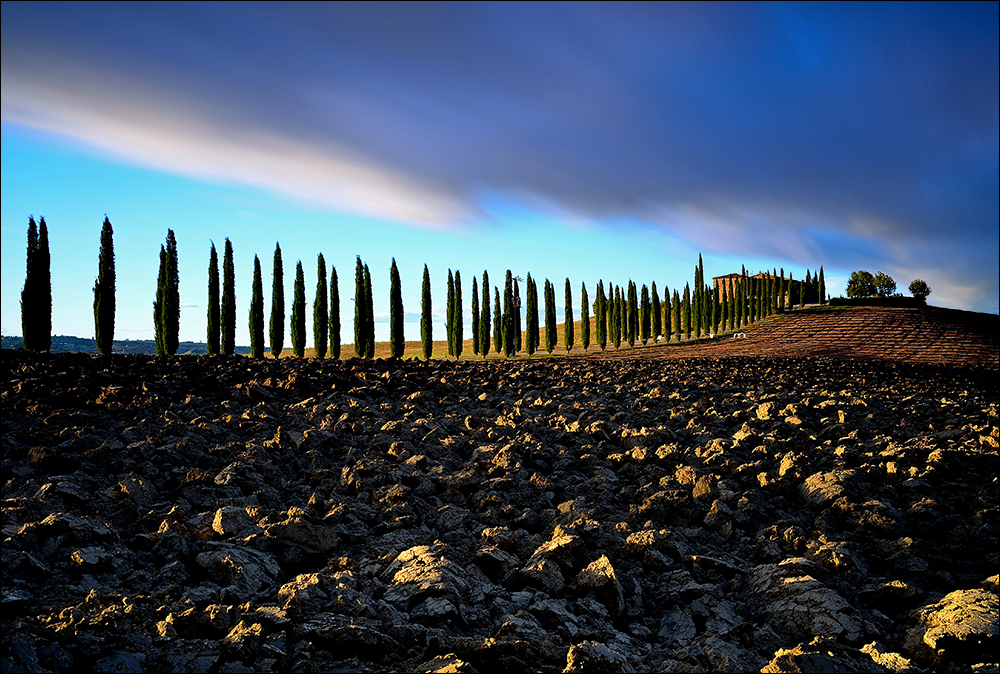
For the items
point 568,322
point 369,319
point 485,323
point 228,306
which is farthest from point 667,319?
point 228,306

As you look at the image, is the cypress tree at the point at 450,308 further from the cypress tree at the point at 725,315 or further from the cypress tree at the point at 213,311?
the cypress tree at the point at 725,315

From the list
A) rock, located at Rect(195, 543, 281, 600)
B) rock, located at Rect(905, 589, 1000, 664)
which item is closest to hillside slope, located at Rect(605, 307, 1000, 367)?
rock, located at Rect(905, 589, 1000, 664)

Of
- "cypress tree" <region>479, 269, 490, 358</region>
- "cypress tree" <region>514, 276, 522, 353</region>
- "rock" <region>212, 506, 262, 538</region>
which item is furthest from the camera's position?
"cypress tree" <region>514, 276, 522, 353</region>

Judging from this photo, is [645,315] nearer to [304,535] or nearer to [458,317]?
[458,317]

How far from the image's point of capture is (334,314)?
42719 millimetres

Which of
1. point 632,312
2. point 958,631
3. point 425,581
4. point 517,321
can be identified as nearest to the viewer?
point 958,631

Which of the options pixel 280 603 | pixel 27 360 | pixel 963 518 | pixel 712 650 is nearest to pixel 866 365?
pixel 963 518

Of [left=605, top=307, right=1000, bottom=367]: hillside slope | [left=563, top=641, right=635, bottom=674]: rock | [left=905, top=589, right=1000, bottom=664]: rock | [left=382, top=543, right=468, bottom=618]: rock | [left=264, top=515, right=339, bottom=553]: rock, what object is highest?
[left=605, top=307, right=1000, bottom=367]: hillside slope

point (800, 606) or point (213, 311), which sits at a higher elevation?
point (213, 311)

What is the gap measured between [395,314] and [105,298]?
19.3 metres

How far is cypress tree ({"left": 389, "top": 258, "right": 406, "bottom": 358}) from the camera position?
43.9 meters

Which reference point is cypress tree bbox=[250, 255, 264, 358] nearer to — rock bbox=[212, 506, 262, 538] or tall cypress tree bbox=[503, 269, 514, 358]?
tall cypress tree bbox=[503, 269, 514, 358]

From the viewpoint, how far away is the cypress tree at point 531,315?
5325 cm

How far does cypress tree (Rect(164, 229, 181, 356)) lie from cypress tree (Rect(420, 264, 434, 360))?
1717cm
